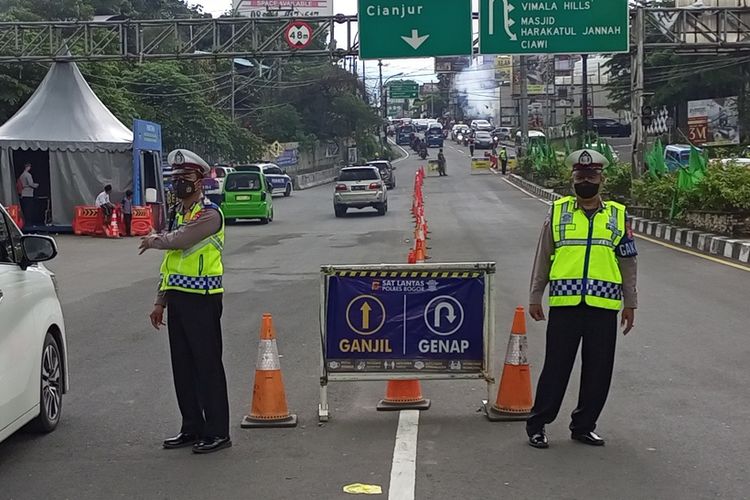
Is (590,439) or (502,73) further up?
(502,73)

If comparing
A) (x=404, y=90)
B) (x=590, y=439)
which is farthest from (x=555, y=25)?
(x=404, y=90)

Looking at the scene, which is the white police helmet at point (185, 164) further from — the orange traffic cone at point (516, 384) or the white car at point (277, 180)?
the white car at point (277, 180)

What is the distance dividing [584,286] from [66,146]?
21700 millimetres

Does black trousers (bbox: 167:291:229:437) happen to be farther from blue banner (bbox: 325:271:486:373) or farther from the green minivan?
the green minivan

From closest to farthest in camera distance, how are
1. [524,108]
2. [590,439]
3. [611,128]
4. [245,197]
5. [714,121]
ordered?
[590,439]
[245,197]
[524,108]
[714,121]
[611,128]

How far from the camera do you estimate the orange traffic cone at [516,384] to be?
6805mm

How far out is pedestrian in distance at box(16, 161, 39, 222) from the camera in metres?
25.4

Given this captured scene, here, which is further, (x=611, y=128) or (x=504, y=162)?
(x=611, y=128)

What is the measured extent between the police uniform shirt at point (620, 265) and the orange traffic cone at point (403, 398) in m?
1.45

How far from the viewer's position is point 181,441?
629 cm

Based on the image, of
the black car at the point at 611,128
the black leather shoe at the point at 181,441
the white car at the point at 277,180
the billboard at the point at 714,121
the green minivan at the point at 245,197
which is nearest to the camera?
the black leather shoe at the point at 181,441

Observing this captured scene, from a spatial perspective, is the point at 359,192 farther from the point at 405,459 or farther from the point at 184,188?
the point at 405,459

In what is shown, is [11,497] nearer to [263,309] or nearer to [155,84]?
[263,309]

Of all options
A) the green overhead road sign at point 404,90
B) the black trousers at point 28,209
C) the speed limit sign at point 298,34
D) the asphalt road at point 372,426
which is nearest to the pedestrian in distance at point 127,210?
the black trousers at point 28,209
